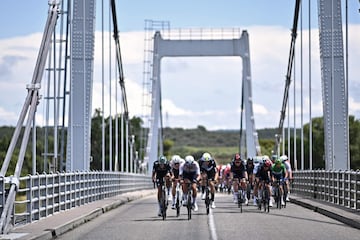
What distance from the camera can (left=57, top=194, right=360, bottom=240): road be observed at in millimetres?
20578

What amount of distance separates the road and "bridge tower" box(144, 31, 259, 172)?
47.0m

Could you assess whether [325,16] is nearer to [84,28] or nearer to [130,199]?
[84,28]

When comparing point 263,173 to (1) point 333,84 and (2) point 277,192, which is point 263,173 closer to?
(2) point 277,192

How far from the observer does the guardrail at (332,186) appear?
27.3 meters

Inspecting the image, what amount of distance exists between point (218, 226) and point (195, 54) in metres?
54.3

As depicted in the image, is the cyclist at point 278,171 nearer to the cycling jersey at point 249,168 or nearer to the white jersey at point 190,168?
the cycling jersey at point 249,168

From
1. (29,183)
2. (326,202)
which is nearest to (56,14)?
(29,183)

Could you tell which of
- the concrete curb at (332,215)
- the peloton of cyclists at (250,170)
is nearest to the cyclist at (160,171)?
the concrete curb at (332,215)

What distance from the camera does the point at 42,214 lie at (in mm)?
23844

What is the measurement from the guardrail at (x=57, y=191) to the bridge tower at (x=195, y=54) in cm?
3517

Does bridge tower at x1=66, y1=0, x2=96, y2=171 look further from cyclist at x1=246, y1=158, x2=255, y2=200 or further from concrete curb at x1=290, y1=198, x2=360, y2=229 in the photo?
concrete curb at x1=290, y1=198, x2=360, y2=229

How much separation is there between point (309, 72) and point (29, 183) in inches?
934

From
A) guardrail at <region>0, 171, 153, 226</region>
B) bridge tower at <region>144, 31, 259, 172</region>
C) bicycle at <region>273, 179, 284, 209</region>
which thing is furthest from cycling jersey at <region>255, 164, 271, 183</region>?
bridge tower at <region>144, 31, 259, 172</region>

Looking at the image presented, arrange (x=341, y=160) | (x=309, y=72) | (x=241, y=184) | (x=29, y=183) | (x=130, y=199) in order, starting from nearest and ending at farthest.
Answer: (x=29, y=183)
(x=241, y=184)
(x=341, y=160)
(x=130, y=199)
(x=309, y=72)
